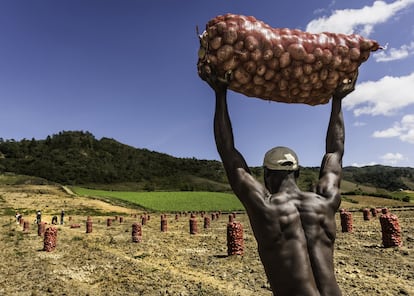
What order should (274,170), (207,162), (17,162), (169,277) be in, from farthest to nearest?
(207,162) < (17,162) < (169,277) < (274,170)

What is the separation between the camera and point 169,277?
31.9ft

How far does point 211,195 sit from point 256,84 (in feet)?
209

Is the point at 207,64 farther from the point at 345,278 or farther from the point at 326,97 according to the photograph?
the point at 345,278

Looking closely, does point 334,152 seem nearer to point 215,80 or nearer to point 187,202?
point 215,80

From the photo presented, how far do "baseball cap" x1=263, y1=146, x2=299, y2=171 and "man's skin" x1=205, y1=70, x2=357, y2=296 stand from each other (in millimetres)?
55

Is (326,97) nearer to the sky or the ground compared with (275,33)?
nearer to the ground

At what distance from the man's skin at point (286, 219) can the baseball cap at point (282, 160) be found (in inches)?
2.1

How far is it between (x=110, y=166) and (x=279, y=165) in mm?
137836

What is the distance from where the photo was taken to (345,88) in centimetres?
393

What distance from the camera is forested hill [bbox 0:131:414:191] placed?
352 ft

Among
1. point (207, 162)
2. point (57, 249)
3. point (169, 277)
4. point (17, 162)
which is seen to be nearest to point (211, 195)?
point (57, 249)

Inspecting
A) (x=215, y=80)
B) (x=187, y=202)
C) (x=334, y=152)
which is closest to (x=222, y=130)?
(x=215, y=80)

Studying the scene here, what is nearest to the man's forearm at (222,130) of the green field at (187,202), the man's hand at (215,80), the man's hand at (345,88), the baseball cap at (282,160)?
the man's hand at (215,80)

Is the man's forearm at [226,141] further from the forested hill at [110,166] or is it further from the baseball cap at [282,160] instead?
the forested hill at [110,166]
